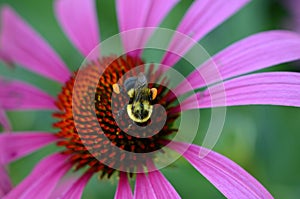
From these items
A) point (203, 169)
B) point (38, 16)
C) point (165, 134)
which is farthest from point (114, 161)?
point (38, 16)

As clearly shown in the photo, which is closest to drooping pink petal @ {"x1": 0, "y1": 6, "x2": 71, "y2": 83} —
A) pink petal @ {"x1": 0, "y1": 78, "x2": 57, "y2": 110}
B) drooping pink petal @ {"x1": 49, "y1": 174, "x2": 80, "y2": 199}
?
pink petal @ {"x1": 0, "y1": 78, "x2": 57, "y2": 110}

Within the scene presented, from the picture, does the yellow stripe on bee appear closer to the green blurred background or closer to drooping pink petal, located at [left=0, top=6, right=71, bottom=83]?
the green blurred background

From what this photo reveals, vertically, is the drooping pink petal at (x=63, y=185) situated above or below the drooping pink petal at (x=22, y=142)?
below

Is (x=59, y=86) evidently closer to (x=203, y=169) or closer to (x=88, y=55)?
(x=88, y=55)

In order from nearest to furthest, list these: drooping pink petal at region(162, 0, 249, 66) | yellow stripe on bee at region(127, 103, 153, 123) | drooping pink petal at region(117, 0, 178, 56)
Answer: yellow stripe on bee at region(127, 103, 153, 123) → drooping pink petal at region(162, 0, 249, 66) → drooping pink petal at region(117, 0, 178, 56)

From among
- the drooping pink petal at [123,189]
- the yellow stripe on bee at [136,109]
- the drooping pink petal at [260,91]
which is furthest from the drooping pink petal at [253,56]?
the drooping pink petal at [123,189]

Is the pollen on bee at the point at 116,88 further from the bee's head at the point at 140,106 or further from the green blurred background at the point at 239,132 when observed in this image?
the green blurred background at the point at 239,132
